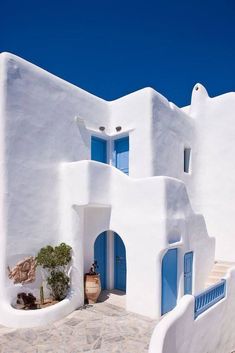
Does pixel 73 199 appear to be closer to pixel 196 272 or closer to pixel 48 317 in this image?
pixel 48 317

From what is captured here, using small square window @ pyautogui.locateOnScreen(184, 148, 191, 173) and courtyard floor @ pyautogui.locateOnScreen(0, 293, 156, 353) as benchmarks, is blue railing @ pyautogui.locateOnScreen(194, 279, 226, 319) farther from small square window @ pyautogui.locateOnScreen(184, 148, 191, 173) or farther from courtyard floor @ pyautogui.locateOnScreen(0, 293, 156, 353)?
small square window @ pyautogui.locateOnScreen(184, 148, 191, 173)

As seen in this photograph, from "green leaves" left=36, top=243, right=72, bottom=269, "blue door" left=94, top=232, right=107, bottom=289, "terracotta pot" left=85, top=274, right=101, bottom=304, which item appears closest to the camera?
"green leaves" left=36, top=243, right=72, bottom=269

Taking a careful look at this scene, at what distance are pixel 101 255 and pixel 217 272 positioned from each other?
5.25 m

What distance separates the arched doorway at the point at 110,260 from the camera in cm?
1174

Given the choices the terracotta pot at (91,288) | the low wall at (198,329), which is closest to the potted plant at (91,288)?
the terracotta pot at (91,288)

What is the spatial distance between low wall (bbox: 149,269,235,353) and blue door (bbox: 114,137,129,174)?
20.5 feet

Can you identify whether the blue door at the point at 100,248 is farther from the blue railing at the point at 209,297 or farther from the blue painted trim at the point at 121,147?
the blue railing at the point at 209,297

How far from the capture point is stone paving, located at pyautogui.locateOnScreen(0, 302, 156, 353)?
688 centimetres

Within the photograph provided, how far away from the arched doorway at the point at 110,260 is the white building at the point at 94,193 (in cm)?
4

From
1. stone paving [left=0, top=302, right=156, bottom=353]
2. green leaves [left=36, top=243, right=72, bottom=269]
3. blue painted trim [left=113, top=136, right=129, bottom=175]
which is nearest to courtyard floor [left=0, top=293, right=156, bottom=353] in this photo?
stone paving [left=0, top=302, right=156, bottom=353]

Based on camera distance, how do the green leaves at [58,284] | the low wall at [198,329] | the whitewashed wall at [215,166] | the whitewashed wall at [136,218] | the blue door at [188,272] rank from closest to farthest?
the low wall at [198,329]
the whitewashed wall at [136,218]
the green leaves at [58,284]
the blue door at [188,272]
the whitewashed wall at [215,166]

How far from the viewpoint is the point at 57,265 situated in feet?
29.7

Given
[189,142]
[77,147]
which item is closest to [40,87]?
[77,147]

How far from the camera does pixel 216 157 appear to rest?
15.3 meters
